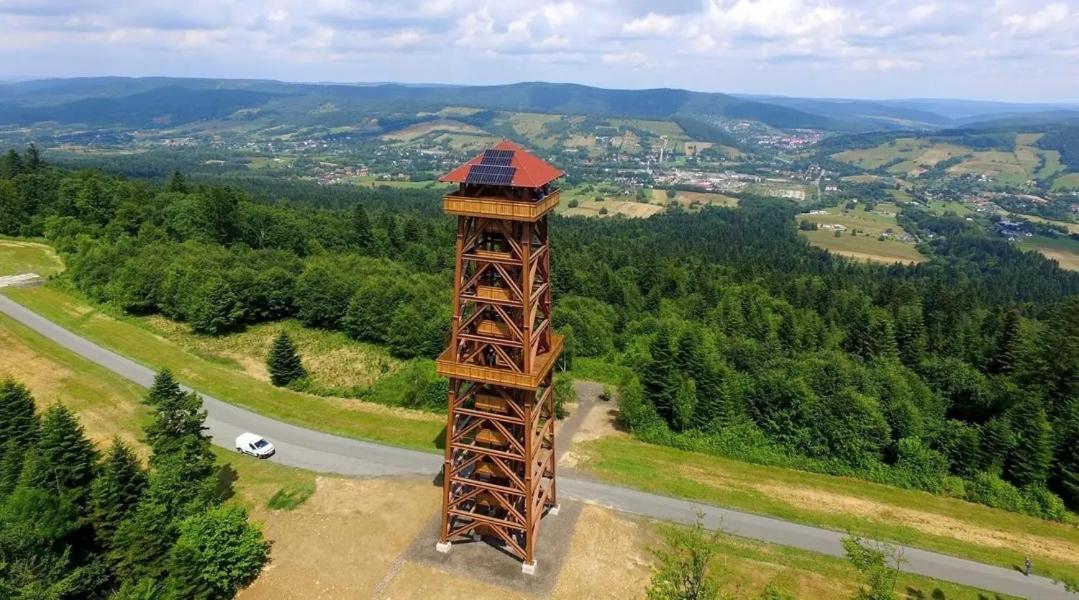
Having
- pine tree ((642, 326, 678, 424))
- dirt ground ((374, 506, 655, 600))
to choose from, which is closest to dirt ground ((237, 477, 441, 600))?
dirt ground ((374, 506, 655, 600))

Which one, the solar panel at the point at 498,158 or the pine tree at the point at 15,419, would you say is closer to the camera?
the solar panel at the point at 498,158

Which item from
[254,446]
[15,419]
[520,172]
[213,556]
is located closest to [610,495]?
[520,172]

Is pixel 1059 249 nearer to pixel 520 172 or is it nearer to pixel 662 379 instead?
pixel 662 379

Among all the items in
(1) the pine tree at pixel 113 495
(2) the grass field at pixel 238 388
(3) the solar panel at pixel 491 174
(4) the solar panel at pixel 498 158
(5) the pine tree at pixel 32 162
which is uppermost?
(4) the solar panel at pixel 498 158

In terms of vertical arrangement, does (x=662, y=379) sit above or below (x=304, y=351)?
above

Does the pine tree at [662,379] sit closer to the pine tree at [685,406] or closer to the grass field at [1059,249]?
the pine tree at [685,406]

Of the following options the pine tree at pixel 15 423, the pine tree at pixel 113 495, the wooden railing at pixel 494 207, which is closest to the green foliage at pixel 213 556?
the pine tree at pixel 113 495

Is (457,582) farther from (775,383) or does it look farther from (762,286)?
(762,286)
